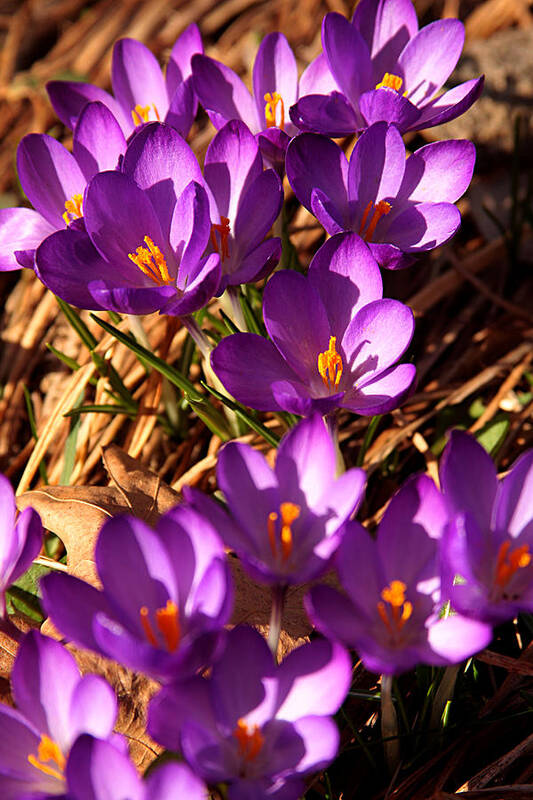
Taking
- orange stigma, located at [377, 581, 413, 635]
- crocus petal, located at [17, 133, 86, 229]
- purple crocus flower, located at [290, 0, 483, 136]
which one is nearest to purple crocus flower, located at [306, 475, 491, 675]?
orange stigma, located at [377, 581, 413, 635]

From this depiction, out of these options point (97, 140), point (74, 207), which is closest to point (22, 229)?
point (74, 207)

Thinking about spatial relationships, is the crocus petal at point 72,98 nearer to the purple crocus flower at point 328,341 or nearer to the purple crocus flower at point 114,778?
the purple crocus flower at point 328,341

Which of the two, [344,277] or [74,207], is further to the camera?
[74,207]

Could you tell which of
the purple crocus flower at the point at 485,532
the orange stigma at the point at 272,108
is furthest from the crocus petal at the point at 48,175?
the purple crocus flower at the point at 485,532

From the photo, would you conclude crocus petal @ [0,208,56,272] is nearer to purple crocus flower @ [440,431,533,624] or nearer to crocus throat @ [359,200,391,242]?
crocus throat @ [359,200,391,242]

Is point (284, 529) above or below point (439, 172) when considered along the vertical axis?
below

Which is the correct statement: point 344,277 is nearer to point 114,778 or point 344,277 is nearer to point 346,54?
point 346,54
